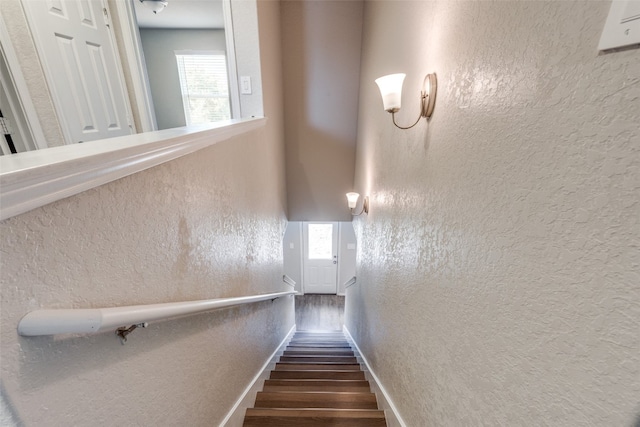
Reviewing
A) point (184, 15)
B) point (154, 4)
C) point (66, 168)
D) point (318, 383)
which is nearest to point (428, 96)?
point (66, 168)

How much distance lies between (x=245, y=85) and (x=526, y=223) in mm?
1945

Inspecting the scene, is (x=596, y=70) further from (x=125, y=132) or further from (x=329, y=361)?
(x=329, y=361)

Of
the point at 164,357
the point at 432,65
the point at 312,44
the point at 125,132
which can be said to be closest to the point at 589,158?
the point at 432,65

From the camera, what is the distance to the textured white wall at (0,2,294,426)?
1.30ft

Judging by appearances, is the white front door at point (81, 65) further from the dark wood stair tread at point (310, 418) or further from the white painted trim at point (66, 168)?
the dark wood stair tread at point (310, 418)

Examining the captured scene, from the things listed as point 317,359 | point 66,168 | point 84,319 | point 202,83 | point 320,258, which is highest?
point 202,83

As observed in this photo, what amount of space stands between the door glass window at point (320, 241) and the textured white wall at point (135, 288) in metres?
4.03

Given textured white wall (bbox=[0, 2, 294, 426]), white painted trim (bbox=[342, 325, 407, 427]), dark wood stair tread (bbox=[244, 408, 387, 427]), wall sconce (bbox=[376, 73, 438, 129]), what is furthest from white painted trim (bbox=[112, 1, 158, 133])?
white painted trim (bbox=[342, 325, 407, 427])

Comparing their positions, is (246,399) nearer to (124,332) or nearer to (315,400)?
(315,400)

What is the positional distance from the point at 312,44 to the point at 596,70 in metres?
3.10

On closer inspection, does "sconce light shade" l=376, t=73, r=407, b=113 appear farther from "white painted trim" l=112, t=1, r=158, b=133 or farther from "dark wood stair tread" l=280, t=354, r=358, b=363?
"dark wood stair tread" l=280, t=354, r=358, b=363

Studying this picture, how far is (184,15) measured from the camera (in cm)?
301

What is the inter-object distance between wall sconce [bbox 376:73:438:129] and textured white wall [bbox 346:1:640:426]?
5 cm

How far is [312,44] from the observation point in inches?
113
